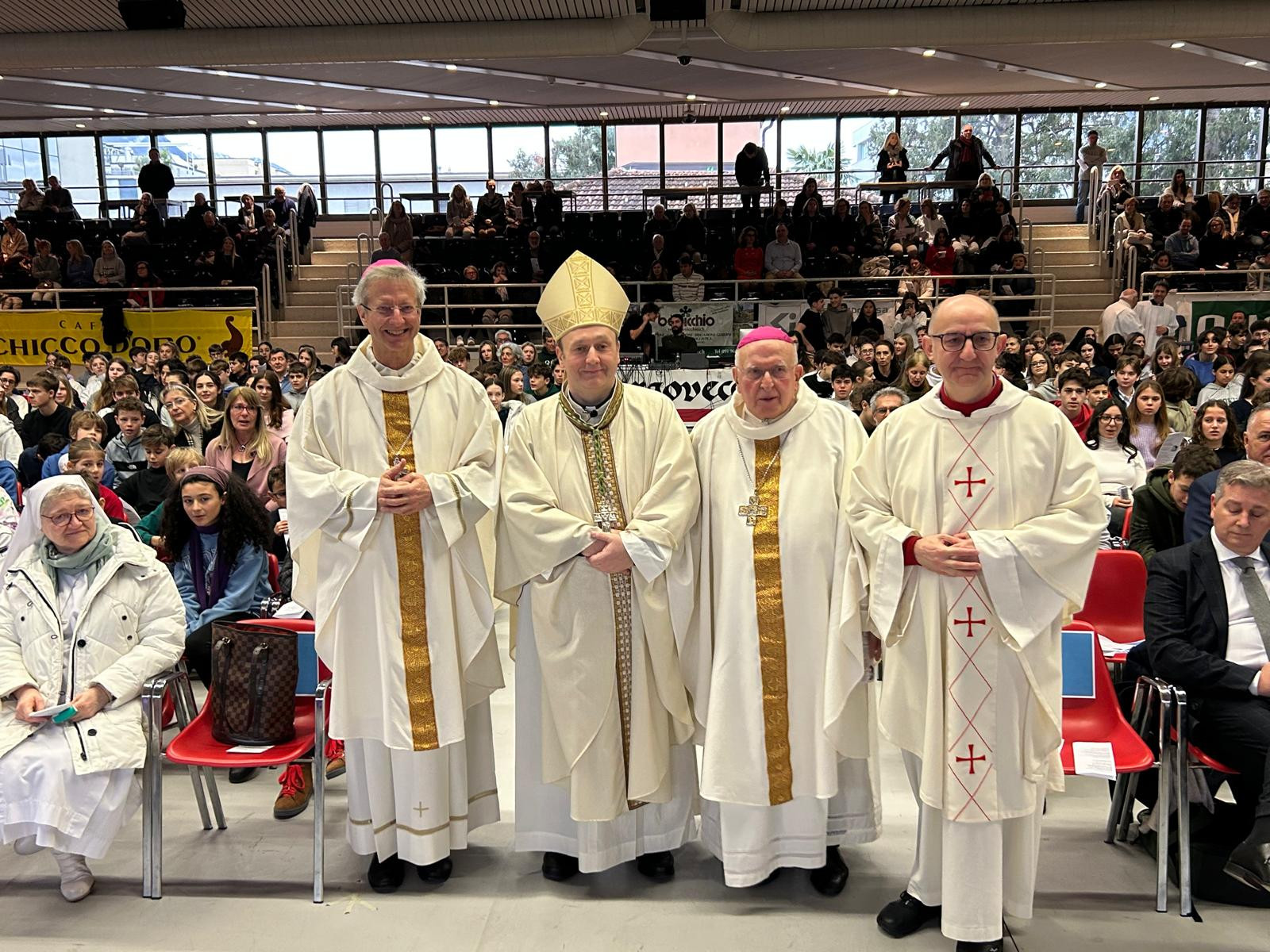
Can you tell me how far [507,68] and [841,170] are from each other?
667 cm

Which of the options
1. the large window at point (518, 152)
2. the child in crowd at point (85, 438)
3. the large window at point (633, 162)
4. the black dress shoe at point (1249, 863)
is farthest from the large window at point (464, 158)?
the black dress shoe at point (1249, 863)

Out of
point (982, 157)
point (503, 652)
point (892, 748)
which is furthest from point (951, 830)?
point (982, 157)

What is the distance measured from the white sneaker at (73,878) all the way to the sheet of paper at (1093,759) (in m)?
3.15

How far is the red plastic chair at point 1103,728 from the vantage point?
3.24 metres

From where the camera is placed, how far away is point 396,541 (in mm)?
3311

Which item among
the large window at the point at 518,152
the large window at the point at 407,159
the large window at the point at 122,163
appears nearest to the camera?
the large window at the point at 518,152

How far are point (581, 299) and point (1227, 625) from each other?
7.52ft

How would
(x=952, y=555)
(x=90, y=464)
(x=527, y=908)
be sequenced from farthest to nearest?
(x=90, y=464) < (x=527, y=908) < (x=952, y=555)

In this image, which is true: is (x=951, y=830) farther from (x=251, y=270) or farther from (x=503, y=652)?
(x=251, y=270)

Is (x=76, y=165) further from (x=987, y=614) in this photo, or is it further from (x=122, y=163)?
(x=987, y=614)

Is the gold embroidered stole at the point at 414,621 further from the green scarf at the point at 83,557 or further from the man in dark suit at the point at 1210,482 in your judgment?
the man in dark suit at the point at 1210,482

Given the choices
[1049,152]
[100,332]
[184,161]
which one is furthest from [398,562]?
[184,161]

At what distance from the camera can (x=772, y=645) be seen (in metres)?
→ 3.20

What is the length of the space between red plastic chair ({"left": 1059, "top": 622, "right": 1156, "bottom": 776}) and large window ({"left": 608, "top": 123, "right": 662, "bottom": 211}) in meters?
16.5
